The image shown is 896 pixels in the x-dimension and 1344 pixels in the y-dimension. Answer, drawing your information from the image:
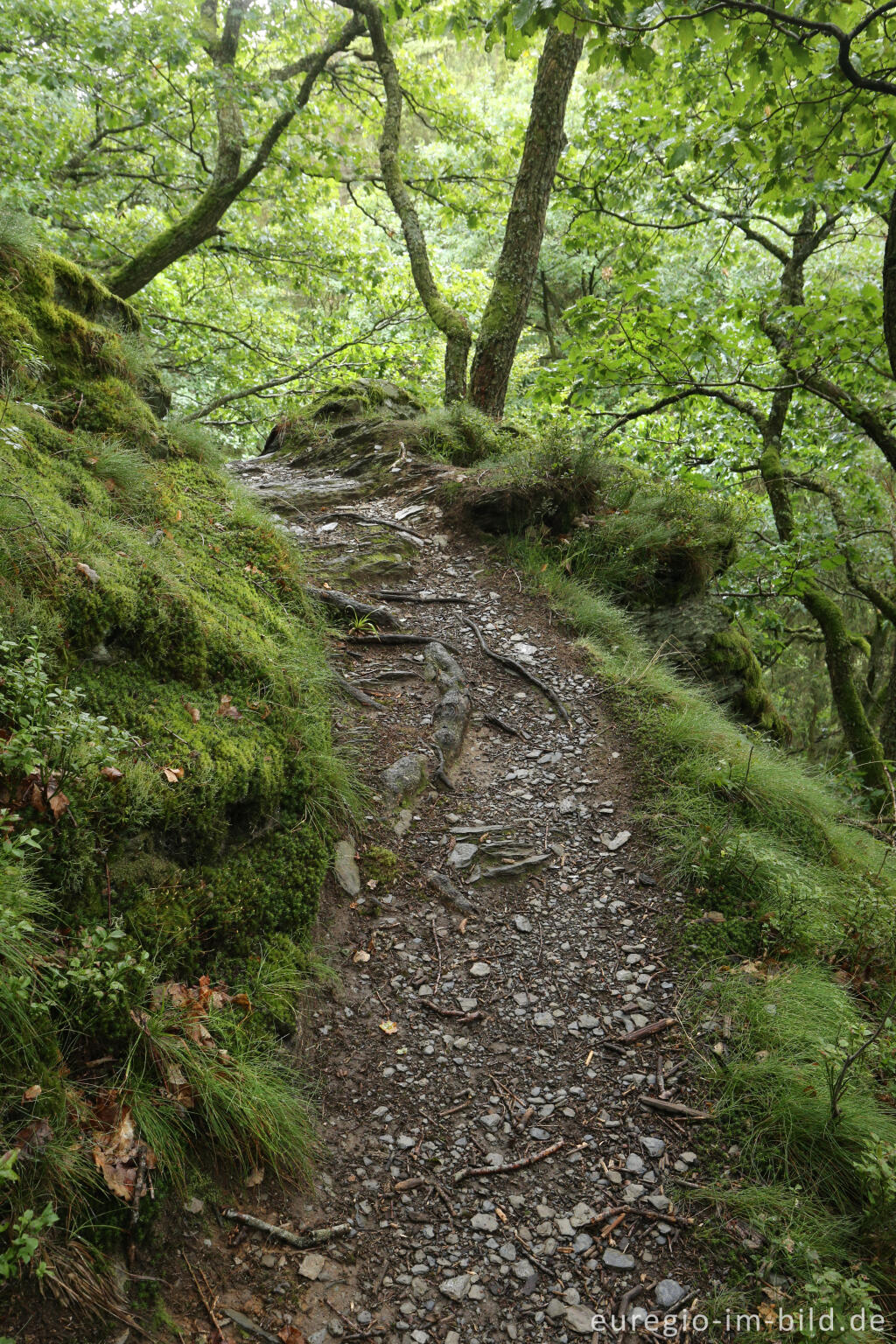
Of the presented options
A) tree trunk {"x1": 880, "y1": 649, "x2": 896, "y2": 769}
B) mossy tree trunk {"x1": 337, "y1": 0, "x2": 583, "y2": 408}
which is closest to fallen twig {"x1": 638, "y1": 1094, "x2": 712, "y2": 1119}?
tree trunk {"x1": 880, "y1": 649, "x2": 896, "y2": 769}

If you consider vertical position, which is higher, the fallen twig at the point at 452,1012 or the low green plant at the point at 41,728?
the low green plant at the point at 41,728

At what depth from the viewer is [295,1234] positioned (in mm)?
2578

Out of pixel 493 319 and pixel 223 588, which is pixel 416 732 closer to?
pixel 223 588

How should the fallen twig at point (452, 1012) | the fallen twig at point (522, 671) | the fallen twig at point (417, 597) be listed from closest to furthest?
the fallen twig at point (452, 1012)
the fallen twig at point (522, 671)
the fallen twig at point (417, 597)

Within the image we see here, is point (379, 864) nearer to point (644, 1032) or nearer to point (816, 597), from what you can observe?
point (644, 1032)

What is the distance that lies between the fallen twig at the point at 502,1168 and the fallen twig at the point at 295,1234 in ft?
1.64

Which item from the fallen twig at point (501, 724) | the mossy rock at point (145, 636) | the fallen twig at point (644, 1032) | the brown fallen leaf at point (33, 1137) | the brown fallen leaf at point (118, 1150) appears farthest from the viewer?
the fallen twig at point (501, 724)

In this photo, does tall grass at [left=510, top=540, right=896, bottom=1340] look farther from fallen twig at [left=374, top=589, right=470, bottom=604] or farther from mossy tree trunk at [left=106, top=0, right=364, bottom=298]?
mossy tree trunk at [left=106, top=0, right=364, bottom=298]

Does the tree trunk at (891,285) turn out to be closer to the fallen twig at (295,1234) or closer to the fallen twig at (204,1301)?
the fallen twig at (295,1234)

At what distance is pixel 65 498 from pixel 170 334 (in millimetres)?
10006

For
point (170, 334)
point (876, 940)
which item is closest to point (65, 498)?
point (876, 940)

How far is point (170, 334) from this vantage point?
40.0 ft

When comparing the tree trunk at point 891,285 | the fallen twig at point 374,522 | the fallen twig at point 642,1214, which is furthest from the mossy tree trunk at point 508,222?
the fallen twig at point 642,1214

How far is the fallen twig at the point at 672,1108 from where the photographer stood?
310cm
